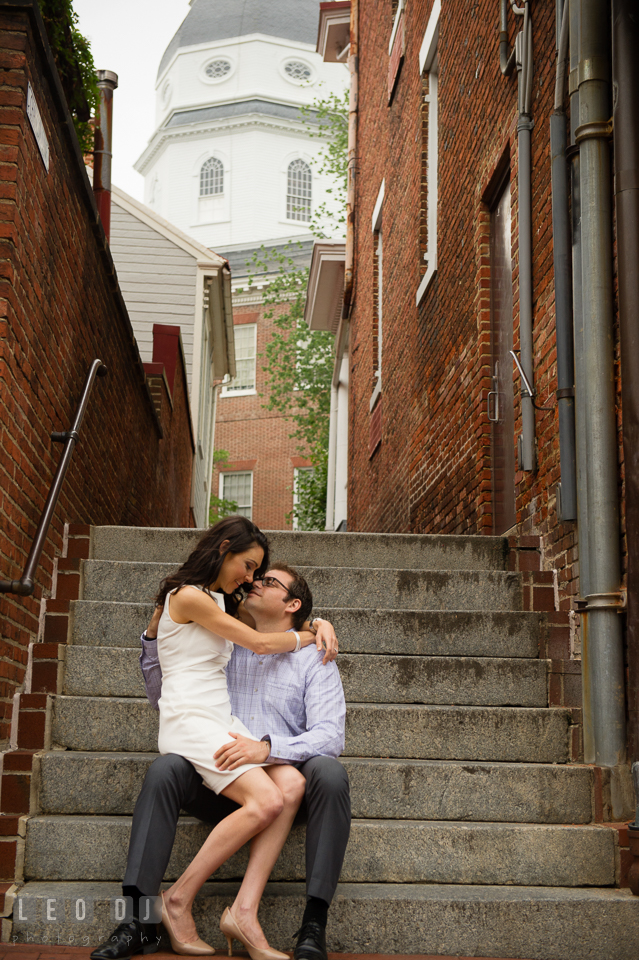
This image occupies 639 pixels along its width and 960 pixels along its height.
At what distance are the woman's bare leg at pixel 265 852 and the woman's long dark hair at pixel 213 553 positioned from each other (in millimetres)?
630

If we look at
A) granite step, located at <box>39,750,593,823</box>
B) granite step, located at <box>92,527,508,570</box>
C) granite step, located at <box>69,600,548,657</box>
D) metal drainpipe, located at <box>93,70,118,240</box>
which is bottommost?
granite step, located at <box>39,750,593,823</box>

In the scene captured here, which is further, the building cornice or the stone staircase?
the building cornice

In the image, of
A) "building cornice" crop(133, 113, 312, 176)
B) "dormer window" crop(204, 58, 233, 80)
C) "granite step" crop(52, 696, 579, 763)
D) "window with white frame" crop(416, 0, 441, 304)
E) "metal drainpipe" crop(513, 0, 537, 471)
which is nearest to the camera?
"granite step" crop(52, 696, 579, 763)

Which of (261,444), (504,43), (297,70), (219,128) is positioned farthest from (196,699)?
(297,70)

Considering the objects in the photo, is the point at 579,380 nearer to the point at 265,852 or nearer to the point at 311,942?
the point at 265,852

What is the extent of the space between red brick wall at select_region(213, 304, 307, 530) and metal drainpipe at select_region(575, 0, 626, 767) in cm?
1945

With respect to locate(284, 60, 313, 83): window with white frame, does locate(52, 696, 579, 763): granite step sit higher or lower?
lower

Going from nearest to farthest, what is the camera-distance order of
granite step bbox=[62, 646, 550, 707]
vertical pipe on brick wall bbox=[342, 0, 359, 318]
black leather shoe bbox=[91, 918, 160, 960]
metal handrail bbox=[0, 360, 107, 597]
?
1. black leather shoe bbox=[91, 918, 160, 960]
2. metal handrail bbox=[0, 360, 107, 597]
3. granite step bbox=[62, 646, 550, 707]
4. vertical pipe on brick wall bbox=[342, 0, 359, 318]

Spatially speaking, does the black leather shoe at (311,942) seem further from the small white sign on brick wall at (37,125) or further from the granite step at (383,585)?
the small white sign on brick wall at (37,125)


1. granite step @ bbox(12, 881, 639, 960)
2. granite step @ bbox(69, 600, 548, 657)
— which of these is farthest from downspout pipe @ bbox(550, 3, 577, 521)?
granite step @ bbox(12, 881, 639, 960)

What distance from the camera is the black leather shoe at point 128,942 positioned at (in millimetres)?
2795

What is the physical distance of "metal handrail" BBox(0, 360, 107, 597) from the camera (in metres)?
3.30

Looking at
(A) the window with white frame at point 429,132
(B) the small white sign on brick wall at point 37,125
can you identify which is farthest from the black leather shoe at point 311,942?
(A) the window with white frame at point 429,132

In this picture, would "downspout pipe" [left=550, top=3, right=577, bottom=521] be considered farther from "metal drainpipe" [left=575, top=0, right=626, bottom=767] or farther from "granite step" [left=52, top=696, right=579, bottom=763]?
"granite step" [left=52, top=696, right=579, bottom=763]
